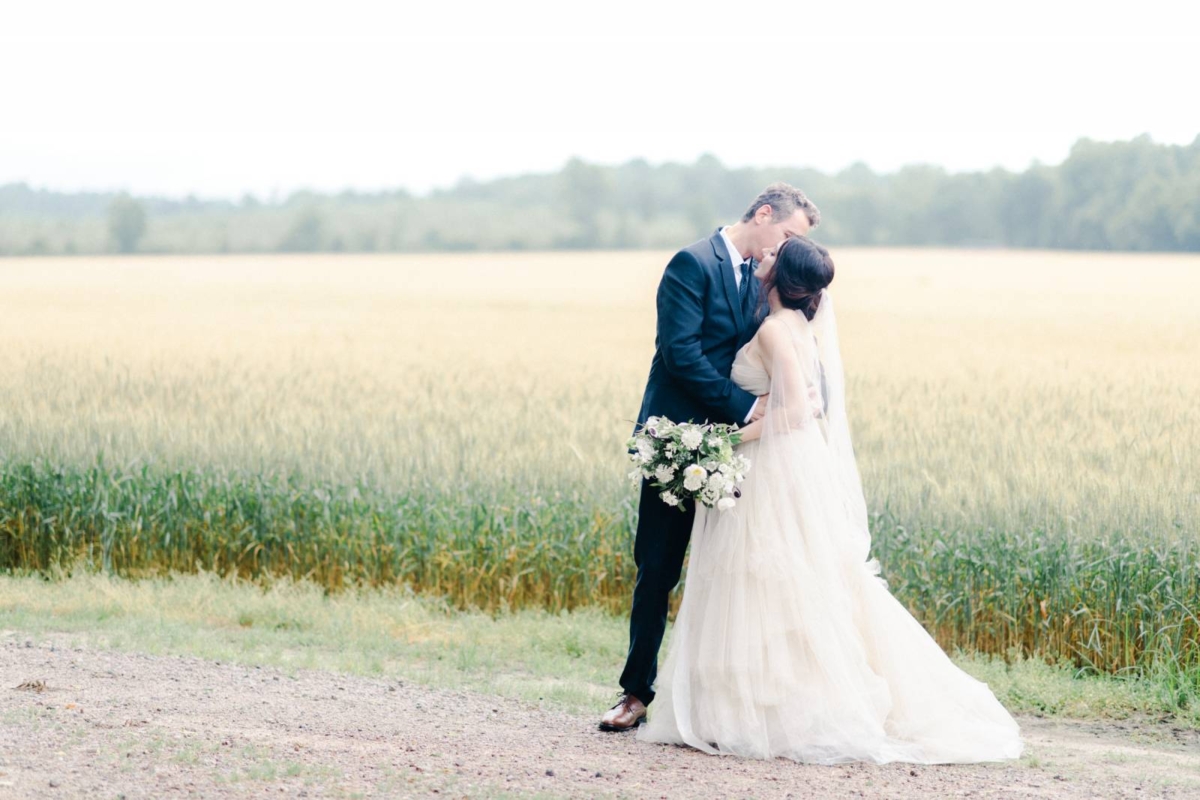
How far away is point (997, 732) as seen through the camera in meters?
5.77

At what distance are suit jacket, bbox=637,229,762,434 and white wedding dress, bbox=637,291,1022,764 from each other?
0.11 metres

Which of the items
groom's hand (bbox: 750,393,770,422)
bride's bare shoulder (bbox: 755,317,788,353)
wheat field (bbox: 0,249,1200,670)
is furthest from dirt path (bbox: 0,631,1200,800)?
bride's bare shoulder (bbox: 755,317,788,353)

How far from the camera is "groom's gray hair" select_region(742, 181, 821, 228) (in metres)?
5.48

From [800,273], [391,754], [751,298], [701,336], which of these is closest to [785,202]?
[800,273]

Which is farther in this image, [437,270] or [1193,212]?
[437,270]

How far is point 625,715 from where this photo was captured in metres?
5.84

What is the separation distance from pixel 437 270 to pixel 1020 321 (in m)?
28.2

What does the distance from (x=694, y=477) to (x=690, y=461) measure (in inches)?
3.9

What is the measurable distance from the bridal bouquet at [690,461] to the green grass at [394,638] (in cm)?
155

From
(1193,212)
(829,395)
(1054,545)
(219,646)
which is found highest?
(1193,212)

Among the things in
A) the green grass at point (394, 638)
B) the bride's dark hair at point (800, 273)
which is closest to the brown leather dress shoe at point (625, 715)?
the green grass at point (394, 638)

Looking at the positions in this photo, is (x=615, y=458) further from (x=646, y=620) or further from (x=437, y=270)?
(x=437, y=270)

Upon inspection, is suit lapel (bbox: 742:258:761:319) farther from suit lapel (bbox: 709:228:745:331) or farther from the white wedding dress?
the white wedding dress

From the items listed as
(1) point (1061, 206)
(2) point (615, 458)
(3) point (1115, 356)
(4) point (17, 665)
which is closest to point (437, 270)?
(1) point (1061, 206)
